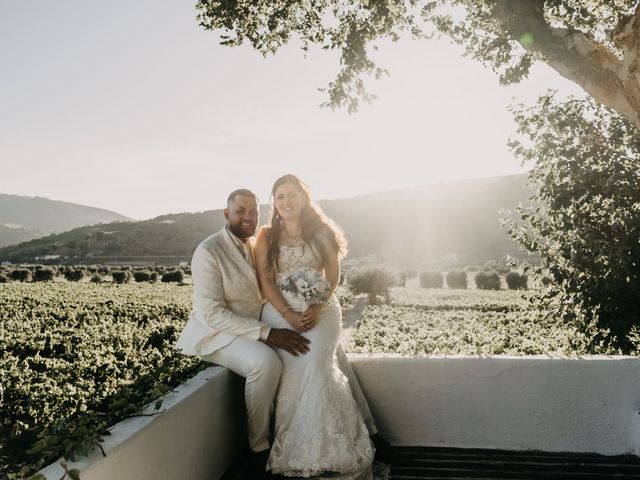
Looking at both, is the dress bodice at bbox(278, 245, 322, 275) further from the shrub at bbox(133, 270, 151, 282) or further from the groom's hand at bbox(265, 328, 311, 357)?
the shrub at bbox(133, 270, 151, 282)

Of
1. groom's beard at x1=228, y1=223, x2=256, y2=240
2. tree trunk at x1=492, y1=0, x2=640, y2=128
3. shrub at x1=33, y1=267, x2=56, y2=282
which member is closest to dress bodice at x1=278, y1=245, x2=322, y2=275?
groom's beard at x1=228, y1=223, x2=256, y2=240

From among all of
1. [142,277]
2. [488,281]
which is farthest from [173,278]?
[488,281]

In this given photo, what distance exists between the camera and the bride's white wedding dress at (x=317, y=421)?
366cm

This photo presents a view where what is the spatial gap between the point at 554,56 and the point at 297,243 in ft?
12.1

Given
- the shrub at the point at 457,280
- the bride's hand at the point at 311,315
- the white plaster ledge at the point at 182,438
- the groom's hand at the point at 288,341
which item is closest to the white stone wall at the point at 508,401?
the bride's hand at the point at 311,315

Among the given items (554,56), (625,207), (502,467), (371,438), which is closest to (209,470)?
(371,438)

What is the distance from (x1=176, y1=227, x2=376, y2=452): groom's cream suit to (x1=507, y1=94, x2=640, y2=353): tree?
16.7 feet

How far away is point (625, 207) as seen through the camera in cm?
739

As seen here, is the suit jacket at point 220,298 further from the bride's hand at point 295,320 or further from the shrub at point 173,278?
the shrub at point 173,278

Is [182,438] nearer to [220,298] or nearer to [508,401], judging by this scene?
[220,298]

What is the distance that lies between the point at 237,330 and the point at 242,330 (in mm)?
Result: 40

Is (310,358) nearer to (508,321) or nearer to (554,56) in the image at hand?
(554,56)

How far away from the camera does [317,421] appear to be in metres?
3.74

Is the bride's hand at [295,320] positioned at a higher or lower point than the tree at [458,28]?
lower
